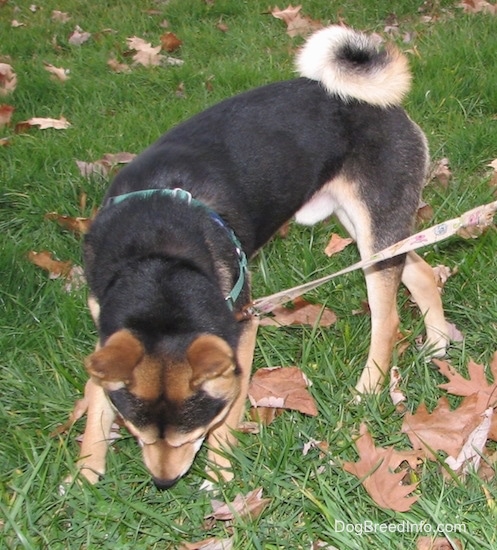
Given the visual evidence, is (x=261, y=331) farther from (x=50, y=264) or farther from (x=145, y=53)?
(x=145, y=53)

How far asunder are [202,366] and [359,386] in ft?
3.56

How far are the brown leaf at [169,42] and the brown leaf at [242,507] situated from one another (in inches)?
194

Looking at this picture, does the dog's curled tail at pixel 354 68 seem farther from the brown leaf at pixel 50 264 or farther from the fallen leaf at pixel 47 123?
the fallen leaf at pixel 47 123

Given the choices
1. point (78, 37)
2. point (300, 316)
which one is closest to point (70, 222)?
point (300, 316)

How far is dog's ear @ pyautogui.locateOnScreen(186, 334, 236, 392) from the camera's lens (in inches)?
94.0

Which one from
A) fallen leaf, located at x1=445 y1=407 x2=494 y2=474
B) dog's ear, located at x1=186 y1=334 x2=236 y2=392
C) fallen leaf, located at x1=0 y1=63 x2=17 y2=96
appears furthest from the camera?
fallen leaf, located at x1=0 y1=63 x2=17 y2=96

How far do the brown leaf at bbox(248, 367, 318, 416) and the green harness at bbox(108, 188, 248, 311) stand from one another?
441 mm

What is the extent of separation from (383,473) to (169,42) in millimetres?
5049

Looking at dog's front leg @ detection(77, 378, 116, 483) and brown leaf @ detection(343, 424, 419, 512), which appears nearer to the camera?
brown leaf @ detection(343, 424, 419, 512)

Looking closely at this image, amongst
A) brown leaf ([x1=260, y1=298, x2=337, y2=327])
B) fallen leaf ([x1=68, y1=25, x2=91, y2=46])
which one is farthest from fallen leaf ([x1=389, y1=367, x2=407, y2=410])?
fallen leaf ([x1=68, y1=25, x2=91, y2=46])

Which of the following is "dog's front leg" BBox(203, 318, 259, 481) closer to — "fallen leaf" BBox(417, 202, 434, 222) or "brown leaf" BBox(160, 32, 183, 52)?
"fallen leaf" BBox(417, 202, 434, 222)

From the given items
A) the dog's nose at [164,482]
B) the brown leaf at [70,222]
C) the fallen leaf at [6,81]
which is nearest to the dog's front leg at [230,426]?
the dog's nose at [164,482]

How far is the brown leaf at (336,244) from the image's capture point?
417 cm

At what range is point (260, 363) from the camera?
11.7 feet
